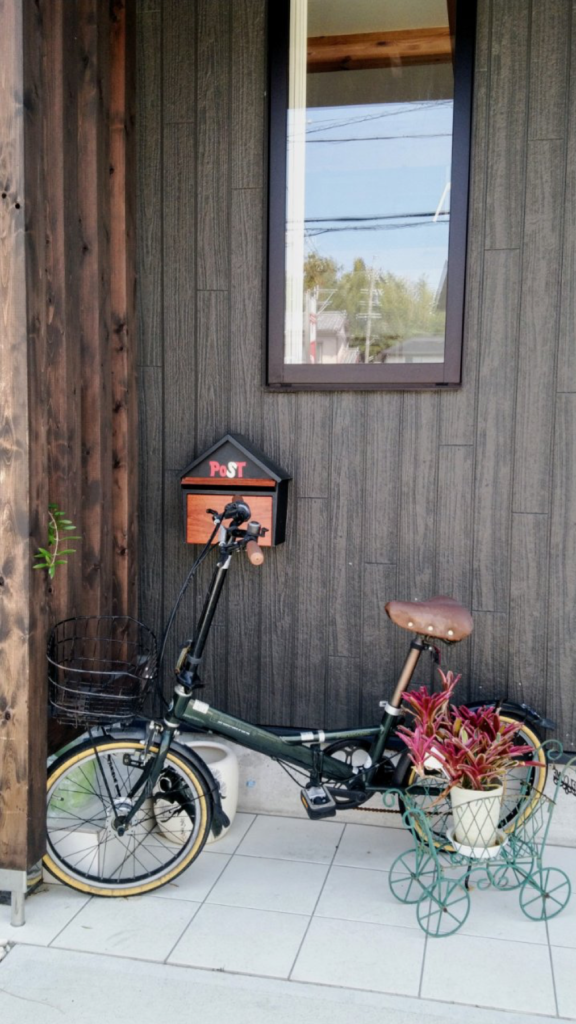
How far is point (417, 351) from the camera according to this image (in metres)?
2.96

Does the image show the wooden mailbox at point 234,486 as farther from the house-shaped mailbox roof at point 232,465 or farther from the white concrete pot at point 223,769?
the white concrete pot at point 223,769

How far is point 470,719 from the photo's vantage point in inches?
106

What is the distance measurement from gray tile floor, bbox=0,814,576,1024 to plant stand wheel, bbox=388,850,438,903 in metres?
0.04

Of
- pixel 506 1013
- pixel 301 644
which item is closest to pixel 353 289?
pixel 301 644

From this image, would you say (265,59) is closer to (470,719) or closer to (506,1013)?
(470,719)

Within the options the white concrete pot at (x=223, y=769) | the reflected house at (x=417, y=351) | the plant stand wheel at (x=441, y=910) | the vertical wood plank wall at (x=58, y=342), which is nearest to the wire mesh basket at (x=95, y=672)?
the vertical wood plank wall at (x=58, y=342)

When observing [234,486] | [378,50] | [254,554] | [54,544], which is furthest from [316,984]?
[378,50]

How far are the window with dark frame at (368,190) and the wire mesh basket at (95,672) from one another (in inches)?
41.0

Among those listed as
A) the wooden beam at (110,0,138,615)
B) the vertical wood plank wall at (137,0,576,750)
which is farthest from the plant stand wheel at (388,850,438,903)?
the wooden beam at (110,0,138,615)

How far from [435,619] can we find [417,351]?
92cm

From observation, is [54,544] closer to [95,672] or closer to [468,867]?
[95,672]

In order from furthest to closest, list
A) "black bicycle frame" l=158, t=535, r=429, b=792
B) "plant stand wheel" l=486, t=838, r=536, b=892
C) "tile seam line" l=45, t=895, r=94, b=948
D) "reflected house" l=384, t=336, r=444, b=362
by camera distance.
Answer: "reflected house" l=384, t=336, r=444, b=362, "black bicycle frame" l=158, t=535, r=429, b=792, "plant stand wheel" l=486, t=838, r=536, b=892, "tile seam line" l=45, t=895, r=94, b=948

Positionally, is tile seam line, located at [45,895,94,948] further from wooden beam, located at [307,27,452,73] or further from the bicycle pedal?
wooden beam, located at [307,27,452,73]

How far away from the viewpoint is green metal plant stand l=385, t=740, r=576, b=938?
246 centimetres
